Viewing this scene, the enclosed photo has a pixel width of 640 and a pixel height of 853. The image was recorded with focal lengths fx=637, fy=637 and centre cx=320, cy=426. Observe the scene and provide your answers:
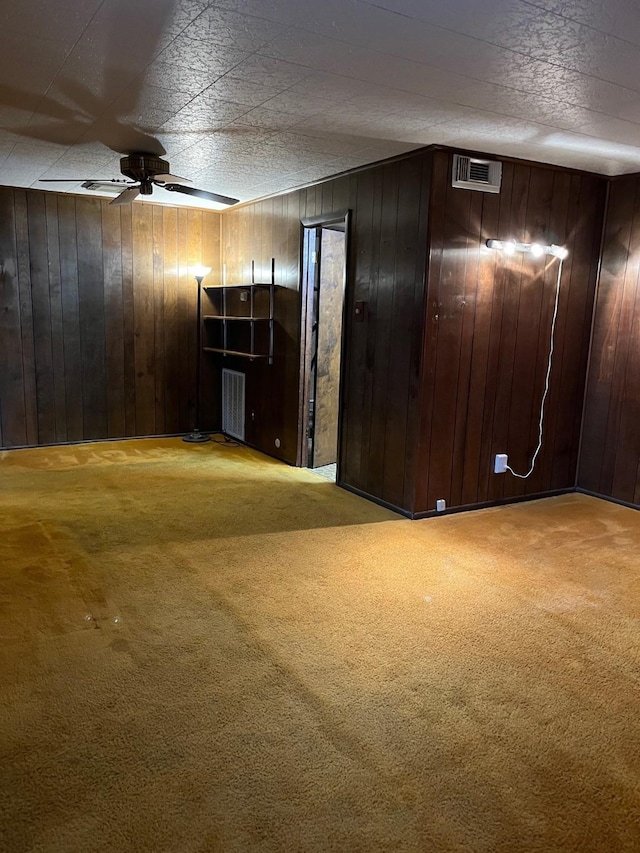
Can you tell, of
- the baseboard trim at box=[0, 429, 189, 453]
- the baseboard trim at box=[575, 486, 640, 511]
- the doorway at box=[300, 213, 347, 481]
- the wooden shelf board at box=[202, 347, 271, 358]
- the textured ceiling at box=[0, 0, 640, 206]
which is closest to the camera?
the textured ceiling at box=[0, 0, 640, 206]

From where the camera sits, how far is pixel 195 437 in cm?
665

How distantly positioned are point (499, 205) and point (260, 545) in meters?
2.72

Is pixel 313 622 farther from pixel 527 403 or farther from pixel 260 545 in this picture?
pixel 527 403

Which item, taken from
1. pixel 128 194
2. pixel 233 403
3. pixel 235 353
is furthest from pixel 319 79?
pixel 233 403

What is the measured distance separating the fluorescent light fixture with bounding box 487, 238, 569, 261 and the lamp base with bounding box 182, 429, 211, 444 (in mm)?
3588

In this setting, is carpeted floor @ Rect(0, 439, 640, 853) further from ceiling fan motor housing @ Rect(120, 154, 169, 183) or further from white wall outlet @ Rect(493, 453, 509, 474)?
ceiling fan motor housing @ Rect(120, 154, 169, 183)

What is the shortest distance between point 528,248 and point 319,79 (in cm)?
219

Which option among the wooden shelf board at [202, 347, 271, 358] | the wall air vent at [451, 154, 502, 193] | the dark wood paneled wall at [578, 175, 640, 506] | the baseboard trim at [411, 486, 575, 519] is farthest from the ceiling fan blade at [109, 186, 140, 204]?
the dark wood paneled wall at [578, 175, 640, 506]

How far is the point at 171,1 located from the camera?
212 cm

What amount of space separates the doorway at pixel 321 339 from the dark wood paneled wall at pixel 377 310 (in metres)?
0.09

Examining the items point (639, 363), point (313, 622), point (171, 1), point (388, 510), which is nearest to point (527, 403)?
point (639, 363)

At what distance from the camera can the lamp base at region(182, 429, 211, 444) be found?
6566 mm

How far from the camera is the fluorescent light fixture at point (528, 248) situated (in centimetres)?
427

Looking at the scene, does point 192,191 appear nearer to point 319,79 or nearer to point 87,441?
point 319,79
